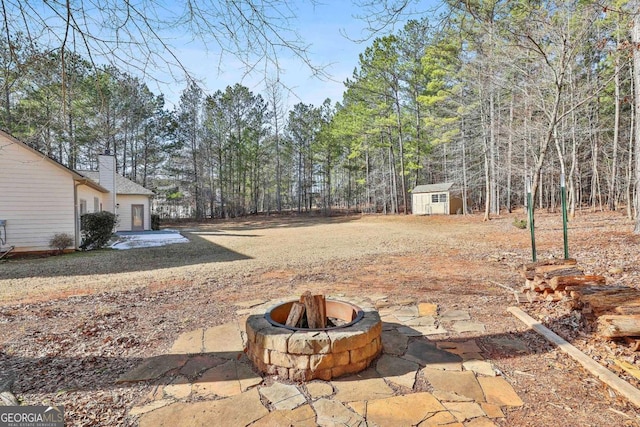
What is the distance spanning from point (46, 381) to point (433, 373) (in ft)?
9.51

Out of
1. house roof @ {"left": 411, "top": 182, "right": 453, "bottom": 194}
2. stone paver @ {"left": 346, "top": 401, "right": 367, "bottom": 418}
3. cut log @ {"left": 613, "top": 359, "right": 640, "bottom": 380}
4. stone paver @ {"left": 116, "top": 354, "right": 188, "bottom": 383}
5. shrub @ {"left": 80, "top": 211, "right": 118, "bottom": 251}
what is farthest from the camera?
house roof @ {"left": 411, "top": 182, "right": 453, "bottom": 194}

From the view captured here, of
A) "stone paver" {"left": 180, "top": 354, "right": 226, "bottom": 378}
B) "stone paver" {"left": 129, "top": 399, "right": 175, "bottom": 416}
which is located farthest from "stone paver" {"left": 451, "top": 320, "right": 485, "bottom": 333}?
"stone paver" {"left": 129, "top": 399, "right": 175, "bottom": 416}

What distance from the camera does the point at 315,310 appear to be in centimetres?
299

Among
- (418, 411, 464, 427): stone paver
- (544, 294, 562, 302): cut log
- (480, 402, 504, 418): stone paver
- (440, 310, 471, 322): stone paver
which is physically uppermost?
(544, 294, 562, 302): cut log

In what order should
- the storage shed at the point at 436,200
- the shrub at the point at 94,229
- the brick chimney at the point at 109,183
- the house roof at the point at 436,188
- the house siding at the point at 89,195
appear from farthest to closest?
the storage shed at the point at 436,200
the house roof at the point at 436,188
the brick chimney at the point at 109,183
the house siding at the point at 89,195
the shrub at the point at 94,229

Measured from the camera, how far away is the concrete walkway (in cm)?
200

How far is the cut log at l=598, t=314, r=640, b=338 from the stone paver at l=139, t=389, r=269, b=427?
2.86 metres

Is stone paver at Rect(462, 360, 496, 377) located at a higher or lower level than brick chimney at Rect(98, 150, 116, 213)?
lower

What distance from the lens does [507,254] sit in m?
7.55

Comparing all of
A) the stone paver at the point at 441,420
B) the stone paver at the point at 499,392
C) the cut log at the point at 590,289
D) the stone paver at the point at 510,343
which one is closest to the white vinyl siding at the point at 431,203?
the cut log at the point at 590,289

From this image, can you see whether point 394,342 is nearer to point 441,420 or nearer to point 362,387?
point 362,387

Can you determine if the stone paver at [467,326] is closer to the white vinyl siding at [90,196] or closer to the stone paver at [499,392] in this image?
the stone paver at [499,392]

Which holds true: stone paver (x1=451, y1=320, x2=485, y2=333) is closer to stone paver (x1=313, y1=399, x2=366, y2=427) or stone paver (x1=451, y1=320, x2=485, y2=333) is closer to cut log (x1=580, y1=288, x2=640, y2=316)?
cut log (x1=580, y1=288, x2=640, y2=316)

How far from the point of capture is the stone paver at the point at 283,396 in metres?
2.14
